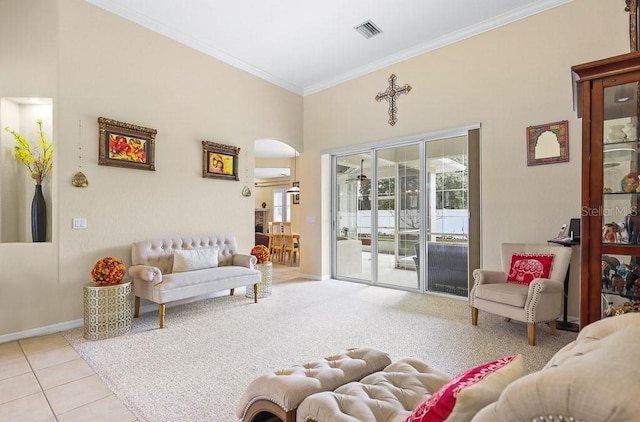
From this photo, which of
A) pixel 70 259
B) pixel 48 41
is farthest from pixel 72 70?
pixel 70 259

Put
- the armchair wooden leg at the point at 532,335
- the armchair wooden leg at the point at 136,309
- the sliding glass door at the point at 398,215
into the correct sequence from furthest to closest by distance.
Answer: the sliding glass door at the point at 398,215 < the armchair wooden leg at the point at 136,309 < the armchair wooden leg at the point at 532,335

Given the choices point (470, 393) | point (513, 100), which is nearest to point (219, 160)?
point (513, 100)

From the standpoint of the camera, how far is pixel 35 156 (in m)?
3.67

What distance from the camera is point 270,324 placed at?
12.0ft

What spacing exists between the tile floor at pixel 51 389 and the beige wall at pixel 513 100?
170 inches

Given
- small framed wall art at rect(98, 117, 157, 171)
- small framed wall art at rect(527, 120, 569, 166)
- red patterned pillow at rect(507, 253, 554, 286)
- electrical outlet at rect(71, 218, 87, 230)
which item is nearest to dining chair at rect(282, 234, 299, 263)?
small framed wall art at rect(98, 117, 157, 171)

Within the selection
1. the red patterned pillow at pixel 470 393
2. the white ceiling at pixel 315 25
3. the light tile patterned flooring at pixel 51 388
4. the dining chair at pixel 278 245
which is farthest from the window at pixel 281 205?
the red patterned pillow at pixel 470 393

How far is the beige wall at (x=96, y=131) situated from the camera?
3414 millimetres

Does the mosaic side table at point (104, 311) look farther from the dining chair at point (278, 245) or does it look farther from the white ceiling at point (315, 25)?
the dining chair at point (278, 245)

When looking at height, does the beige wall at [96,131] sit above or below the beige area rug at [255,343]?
above

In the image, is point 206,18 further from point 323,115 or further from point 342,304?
point 342,304

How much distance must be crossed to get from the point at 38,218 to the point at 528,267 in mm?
5354

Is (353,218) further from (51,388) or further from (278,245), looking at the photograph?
(51,388)

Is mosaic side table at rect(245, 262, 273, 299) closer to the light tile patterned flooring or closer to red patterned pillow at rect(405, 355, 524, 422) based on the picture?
the light tile patterned flooring
